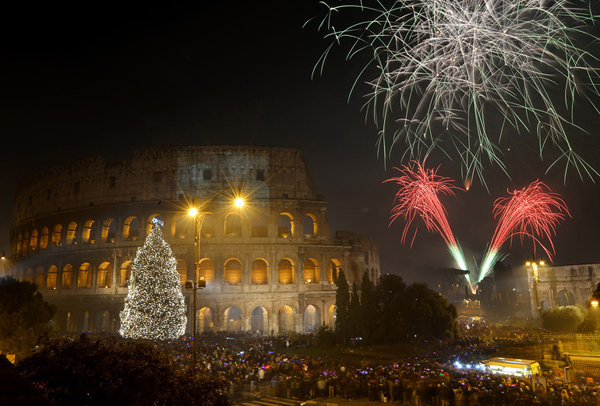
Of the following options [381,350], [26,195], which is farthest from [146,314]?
[26,195]

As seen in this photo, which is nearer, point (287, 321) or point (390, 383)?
point (390, 383)

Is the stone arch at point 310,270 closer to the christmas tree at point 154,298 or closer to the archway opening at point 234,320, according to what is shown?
the archway opening at point 234,320

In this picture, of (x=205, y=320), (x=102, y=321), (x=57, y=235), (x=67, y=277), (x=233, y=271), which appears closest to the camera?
(x=233, y=271)

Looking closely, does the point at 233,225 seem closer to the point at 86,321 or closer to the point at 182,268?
the point at 182,268

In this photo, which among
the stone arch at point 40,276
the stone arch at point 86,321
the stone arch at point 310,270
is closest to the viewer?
the stone arch at point 86,321

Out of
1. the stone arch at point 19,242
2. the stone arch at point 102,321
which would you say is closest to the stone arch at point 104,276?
the stone arch at point 102,321

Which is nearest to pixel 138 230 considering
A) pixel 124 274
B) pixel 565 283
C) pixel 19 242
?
pixel 124 274

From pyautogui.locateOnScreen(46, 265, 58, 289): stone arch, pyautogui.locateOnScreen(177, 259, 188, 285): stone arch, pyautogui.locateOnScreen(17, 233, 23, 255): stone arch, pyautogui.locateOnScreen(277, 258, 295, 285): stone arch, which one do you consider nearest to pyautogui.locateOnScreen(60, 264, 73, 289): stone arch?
pyautogui.locateOnScreen(46, 265, 58, 289): stone arch

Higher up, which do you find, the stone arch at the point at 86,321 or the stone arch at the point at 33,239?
the stone arch at the point at 33,239
